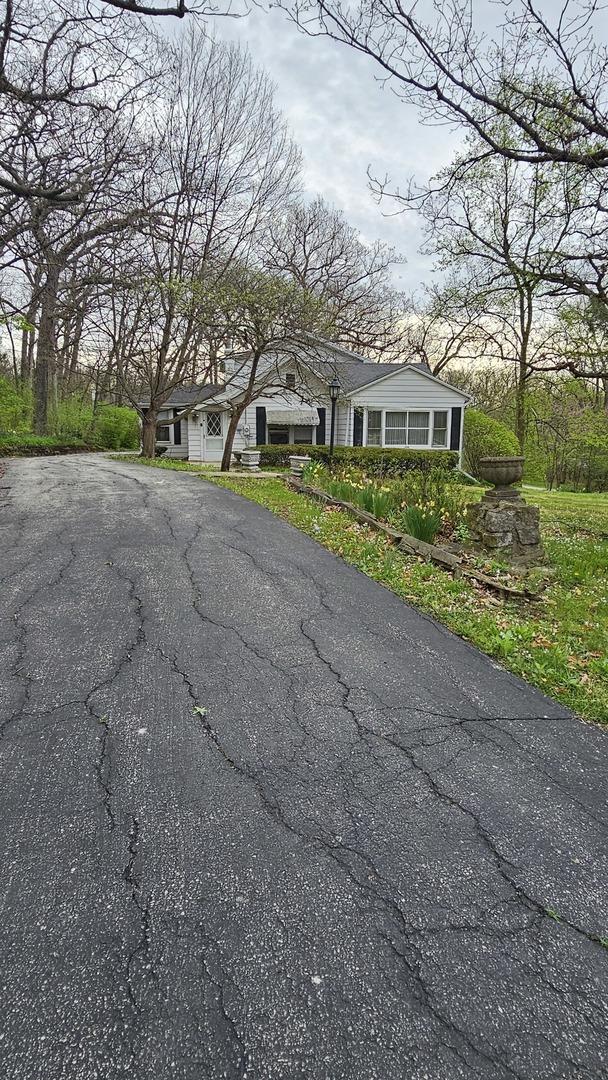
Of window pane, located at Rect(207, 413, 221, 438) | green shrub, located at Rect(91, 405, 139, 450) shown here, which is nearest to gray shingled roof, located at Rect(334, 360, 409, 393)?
window pane, located at Rect(207, 413, 221, 438)

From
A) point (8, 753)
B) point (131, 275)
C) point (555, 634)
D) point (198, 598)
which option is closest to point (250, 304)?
point (131, 275)

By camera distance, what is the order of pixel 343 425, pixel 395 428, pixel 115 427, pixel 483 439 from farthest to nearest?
pixel 115 427 < pixel 483 439 < pixel 343 425 < pixel 395 428

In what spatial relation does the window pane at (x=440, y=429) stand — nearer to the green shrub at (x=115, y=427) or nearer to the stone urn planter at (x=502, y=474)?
the stone urn planter at (x=502, y=474)

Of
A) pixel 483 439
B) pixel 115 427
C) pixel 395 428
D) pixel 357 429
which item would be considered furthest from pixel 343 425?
pixel 115 427

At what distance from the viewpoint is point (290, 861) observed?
173 centimetres

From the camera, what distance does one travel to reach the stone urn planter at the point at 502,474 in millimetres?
6191

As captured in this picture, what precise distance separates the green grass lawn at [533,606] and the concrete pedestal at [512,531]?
14.5 inches

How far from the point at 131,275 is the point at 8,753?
31.7ft

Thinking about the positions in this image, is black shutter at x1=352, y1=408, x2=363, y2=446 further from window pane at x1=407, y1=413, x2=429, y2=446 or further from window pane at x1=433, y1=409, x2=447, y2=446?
window pane at x1=433, y1=409, x2=447, y2=446

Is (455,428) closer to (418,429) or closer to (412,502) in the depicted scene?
(418,429)

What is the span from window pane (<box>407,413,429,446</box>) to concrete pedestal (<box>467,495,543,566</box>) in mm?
14122

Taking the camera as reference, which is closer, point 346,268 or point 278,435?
point 278,435

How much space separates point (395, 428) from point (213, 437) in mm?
7221

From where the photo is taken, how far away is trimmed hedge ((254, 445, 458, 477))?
56.1 ft
